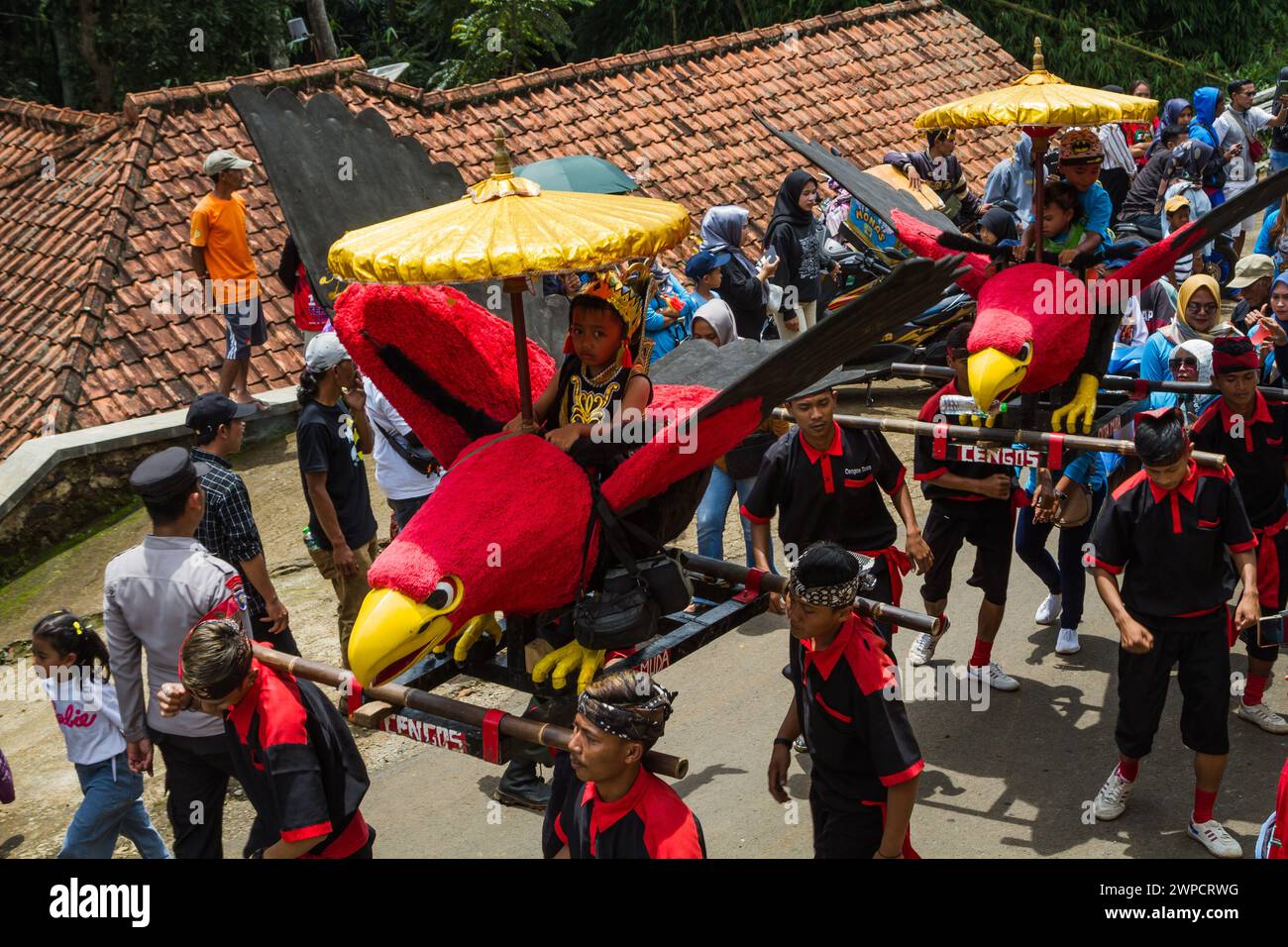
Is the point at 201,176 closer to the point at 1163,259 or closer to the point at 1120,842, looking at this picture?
the point at 1163,259

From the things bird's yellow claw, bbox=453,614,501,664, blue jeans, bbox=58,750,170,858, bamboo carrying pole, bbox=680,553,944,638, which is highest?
bamboo carrying pole, bbox=680,553,944,638

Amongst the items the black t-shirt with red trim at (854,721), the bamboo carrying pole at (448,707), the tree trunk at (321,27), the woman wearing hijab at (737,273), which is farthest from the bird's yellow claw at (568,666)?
the tree trunk at (321,27)

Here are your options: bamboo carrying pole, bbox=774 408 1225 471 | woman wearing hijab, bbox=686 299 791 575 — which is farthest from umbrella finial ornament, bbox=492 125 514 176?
woman wearing hijab, bbox=686 299 791 575

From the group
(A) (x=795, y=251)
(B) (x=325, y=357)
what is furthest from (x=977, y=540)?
(A) (x=795, y=251)

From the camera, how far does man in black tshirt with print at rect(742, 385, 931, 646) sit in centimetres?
601

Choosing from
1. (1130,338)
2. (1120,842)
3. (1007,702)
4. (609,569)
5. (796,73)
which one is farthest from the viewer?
(796,73)

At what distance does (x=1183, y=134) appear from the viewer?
42.8 ft

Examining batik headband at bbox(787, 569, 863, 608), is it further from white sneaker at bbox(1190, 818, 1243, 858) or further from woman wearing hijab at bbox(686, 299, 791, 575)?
woman wearing hijab at bbox(686, 299, 791, 575)

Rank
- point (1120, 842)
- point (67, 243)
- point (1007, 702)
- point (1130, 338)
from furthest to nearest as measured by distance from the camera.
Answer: point (67, 243) < point (1130, 338) < point (1007, 702) < point (1120, 842)

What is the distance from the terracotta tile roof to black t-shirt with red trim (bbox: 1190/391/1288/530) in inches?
256

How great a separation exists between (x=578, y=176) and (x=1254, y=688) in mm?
5603

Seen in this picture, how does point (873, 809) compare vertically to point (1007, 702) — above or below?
above

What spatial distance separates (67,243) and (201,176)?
3.96 ft


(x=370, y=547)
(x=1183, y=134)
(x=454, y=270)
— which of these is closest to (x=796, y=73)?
(x=1183, y=134)
